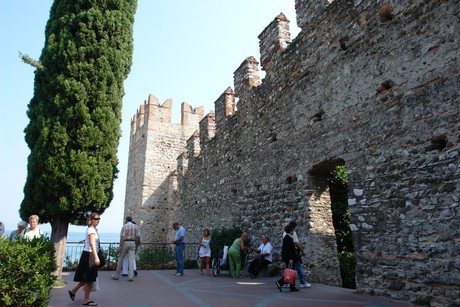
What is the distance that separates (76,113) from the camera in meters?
7.68

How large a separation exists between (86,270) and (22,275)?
0.93 metres

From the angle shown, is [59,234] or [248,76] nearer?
[59,234]

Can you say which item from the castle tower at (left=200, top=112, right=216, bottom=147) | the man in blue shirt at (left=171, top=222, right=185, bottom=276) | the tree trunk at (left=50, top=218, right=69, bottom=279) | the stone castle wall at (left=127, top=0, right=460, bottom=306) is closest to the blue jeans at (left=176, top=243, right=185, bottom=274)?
the man in blue shirt at (left=171, top=222, right=185, bottom=276)

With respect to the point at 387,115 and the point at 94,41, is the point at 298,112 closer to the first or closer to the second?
the point at 387,115

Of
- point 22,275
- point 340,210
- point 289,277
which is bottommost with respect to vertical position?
point 289,277

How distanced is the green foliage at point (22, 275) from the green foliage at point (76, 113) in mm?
2789

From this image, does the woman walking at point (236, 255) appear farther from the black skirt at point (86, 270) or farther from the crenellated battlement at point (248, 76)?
the crenellated battlement at point (248, 76)

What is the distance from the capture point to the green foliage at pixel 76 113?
7395 mm

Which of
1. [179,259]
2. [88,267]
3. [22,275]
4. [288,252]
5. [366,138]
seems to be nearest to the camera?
[22,275]

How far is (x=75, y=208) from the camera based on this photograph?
748 cm

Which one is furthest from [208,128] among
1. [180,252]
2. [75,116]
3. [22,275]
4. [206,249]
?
[22,275]

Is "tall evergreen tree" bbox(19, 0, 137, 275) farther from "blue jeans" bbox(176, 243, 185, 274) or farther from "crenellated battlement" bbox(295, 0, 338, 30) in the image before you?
"crenellated battlement" bbox(295, 0, 338, 30)

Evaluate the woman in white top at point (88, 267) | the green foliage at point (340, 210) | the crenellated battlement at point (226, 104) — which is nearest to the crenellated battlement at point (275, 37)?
the crenellated battlement at point (226, 104)

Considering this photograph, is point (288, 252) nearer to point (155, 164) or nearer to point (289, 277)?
point (289, 277)
